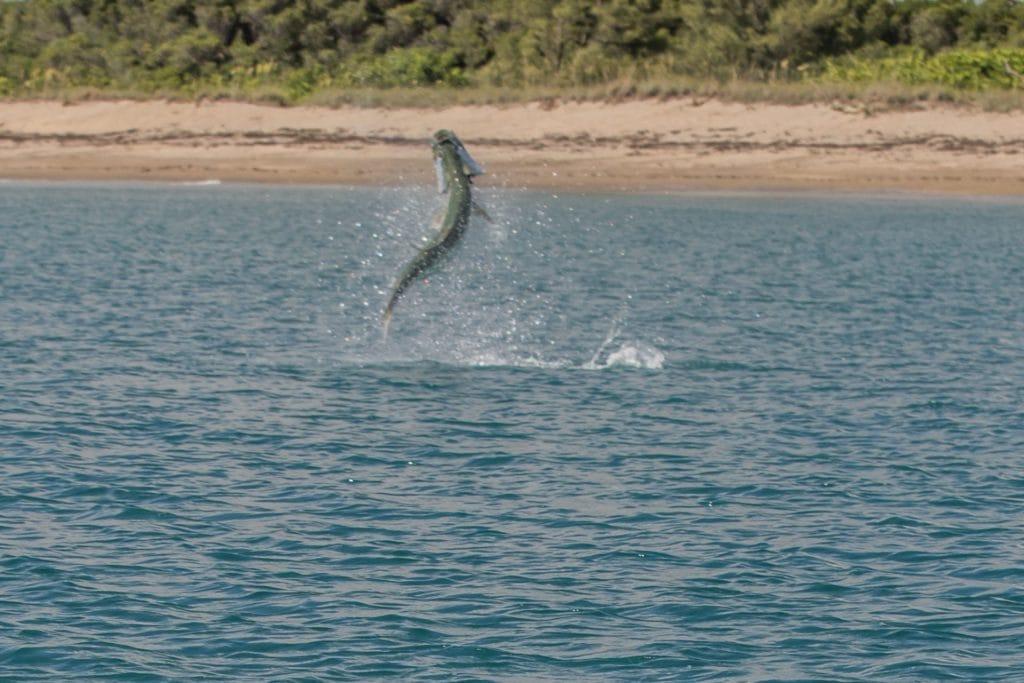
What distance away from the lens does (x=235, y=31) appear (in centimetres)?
5503

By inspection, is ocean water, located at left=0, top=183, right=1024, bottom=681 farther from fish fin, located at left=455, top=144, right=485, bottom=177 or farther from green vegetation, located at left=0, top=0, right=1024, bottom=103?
green vegetation, located at left=0, top=0, right=1024, bottom=103

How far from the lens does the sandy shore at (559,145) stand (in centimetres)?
3728

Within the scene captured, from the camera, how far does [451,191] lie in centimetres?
1449

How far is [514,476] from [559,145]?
90.7 feet

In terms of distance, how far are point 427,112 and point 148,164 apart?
284 inches

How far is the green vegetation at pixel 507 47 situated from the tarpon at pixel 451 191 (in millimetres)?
27168

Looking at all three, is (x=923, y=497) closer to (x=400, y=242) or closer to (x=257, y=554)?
(x=257, y=554)

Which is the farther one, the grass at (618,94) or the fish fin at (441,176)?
the grass at (618,94)

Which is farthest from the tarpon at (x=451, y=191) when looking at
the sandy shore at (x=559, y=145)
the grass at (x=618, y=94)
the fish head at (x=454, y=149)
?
the grass at (x=618, y=94)

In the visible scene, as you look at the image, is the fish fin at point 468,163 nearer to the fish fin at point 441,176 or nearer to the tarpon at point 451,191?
the tarpon at point 451,191

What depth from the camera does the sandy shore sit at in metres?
37.3

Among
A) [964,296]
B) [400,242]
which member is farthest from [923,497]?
[400,242]

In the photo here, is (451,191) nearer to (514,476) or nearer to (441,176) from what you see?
(441,176)

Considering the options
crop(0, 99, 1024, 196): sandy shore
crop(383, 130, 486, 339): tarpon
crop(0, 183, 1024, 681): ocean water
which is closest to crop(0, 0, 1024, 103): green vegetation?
crop(0, 99, 1024, 196): sandy shore
